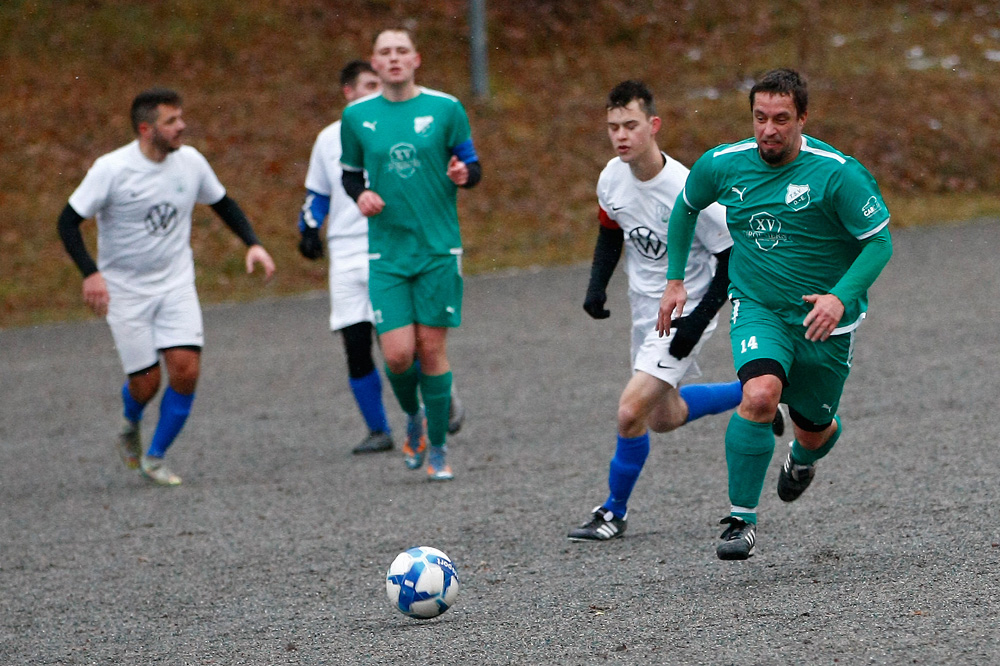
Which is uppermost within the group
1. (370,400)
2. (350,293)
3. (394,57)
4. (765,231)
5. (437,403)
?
(394,57)

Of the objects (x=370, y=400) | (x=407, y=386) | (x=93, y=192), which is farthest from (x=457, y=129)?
(x=93, y=192)

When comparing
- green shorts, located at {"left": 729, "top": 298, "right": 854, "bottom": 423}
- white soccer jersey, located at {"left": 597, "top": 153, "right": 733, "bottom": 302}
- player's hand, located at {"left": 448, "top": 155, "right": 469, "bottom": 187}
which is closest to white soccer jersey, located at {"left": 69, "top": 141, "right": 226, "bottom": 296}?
player's hand, located at {"left": 448, "top": 155, "right": 469, "bottom": 187}

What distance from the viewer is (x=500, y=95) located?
2122 cm

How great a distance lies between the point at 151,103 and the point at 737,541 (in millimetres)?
4694

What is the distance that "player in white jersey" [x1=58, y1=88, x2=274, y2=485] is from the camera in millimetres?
8117

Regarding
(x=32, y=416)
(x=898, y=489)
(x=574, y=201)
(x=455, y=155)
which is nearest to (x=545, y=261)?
(x=574, y=201)

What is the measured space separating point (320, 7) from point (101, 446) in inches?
616

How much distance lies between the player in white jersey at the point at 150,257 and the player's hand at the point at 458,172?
146 centimetres

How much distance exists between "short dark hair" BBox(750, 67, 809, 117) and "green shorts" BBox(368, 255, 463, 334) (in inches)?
110

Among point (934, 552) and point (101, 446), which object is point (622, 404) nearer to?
point (934, 552)

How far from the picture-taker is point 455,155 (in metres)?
7.64

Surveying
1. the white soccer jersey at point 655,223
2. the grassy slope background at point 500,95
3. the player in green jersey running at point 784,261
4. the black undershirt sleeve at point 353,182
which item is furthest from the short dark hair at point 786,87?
the grassy slope background at point 500,95

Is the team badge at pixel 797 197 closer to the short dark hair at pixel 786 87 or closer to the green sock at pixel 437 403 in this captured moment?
the short dark hair at pixel 786 87

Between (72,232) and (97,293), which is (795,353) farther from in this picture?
(72,232)
